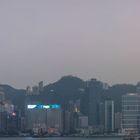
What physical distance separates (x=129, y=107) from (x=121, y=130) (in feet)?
26.4

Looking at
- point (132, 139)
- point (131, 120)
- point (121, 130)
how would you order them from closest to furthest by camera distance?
point (132, 139) < point (121, 130) < point (131, 120)

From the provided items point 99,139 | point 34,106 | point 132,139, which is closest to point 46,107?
point 34,106

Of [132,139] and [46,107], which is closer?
[132,139]

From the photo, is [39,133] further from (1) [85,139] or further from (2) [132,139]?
(2) [132,139]

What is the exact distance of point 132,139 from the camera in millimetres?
77625

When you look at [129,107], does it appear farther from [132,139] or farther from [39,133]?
[132,139]

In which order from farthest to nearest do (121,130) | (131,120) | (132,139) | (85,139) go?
(131,120)
(121,130)
(85,139)
(132,139)

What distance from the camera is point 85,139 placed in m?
103

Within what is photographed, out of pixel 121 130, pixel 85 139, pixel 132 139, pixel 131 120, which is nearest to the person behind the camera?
pixel 132 139

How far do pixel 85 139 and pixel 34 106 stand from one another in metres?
28.6

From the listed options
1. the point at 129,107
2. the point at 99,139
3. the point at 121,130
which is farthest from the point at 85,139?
the point at 129,107

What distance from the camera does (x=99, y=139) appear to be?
107125mm

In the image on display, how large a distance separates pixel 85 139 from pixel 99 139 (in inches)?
203

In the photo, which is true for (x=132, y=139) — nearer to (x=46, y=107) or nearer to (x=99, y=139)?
(x=99, y=139)
